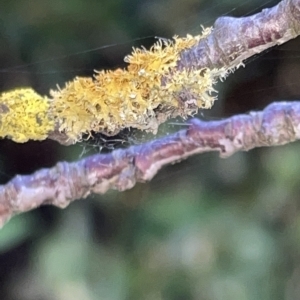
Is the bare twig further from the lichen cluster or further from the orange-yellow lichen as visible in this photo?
the orange-yellow lichen

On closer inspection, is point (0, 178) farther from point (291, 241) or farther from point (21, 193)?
point (291, 241)

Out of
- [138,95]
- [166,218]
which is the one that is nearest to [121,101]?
[138,95]

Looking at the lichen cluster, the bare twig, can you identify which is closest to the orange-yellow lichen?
the lichen cluster

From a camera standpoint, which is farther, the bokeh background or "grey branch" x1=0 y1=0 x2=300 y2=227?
the bokeh background

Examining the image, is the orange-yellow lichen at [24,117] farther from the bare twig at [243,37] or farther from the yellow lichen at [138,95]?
the bare twig at [243,37]

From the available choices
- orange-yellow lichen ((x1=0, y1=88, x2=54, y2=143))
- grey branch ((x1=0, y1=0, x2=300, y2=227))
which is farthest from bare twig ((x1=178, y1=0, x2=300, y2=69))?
orange-yellow lichen ((x1=0, y1=88, x2=54, y2=143))

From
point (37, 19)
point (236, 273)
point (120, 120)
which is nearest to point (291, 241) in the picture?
point (236, 273)

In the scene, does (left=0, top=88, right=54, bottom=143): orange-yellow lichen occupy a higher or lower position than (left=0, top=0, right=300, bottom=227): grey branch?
higher

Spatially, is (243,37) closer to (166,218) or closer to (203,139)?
(203,139)
